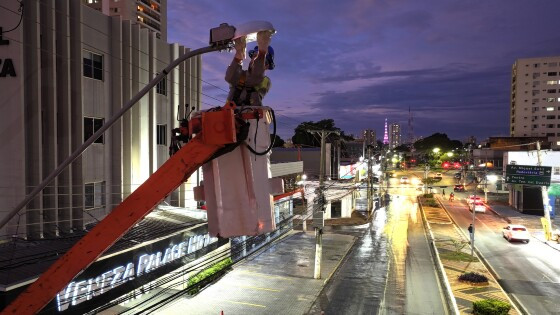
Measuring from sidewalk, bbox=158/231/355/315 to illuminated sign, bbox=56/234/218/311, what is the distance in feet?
8.69

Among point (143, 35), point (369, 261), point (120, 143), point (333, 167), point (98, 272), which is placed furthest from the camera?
point (333, 167)

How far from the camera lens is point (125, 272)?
12.0m

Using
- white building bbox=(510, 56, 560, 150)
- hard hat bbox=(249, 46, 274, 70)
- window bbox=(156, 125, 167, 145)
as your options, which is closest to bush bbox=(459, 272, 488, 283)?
window bbox=(156, 125, 167, 145)

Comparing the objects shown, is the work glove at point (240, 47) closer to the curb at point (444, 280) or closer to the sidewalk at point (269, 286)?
the sidewalk at point (269, 286)

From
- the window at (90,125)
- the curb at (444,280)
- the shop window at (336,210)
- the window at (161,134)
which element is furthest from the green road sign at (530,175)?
the window at (90,125)

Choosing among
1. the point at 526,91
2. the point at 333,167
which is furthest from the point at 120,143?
the point at 526,91

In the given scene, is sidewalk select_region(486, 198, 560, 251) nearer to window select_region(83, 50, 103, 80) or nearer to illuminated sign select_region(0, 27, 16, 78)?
window select_region(83, 50, 103, 80)

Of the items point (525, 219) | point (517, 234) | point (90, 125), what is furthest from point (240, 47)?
point (525, 219)

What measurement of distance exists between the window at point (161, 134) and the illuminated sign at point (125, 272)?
18.3 ft

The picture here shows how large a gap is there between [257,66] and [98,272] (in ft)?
27.5

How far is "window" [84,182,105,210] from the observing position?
569 inches

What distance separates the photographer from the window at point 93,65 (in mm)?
14477

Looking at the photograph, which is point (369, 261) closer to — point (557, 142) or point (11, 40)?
point (11, 40)

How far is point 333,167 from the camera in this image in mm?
51875
